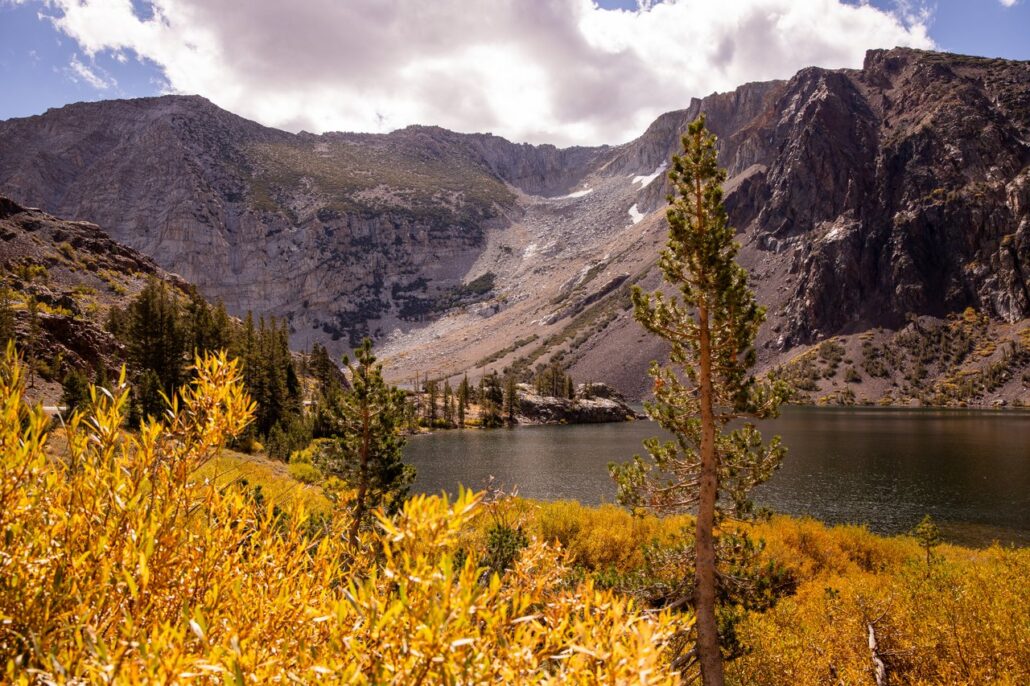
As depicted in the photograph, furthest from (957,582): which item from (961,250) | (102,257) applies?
(961,250)

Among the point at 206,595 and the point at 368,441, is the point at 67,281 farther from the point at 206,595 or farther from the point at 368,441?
the point at 206,595

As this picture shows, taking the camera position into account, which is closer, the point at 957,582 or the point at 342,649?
the point at 342,649

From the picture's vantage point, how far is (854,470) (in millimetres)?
52156

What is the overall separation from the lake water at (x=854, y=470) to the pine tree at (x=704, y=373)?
19.0 m

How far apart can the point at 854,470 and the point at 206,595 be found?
62046 millimetres

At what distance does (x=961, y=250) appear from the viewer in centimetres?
17812

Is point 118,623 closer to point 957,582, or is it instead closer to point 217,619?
point 217,619

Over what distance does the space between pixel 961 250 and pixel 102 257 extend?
23830cm

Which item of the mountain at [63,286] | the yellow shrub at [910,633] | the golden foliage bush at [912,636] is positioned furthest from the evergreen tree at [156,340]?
the golden foliage bush at [912,636]

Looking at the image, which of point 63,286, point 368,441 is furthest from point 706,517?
point 63,286

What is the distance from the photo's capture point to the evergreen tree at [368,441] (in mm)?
20156

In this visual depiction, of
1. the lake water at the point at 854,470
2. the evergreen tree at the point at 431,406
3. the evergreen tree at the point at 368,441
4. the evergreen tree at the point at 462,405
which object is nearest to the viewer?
the evergreen tree at the point at 368,441

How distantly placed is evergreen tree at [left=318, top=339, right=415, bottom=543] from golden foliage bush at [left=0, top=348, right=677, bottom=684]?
17058 mm

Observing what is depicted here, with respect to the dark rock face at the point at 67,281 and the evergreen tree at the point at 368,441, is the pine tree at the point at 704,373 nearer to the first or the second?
the evergreen tree at the point at 368,441
